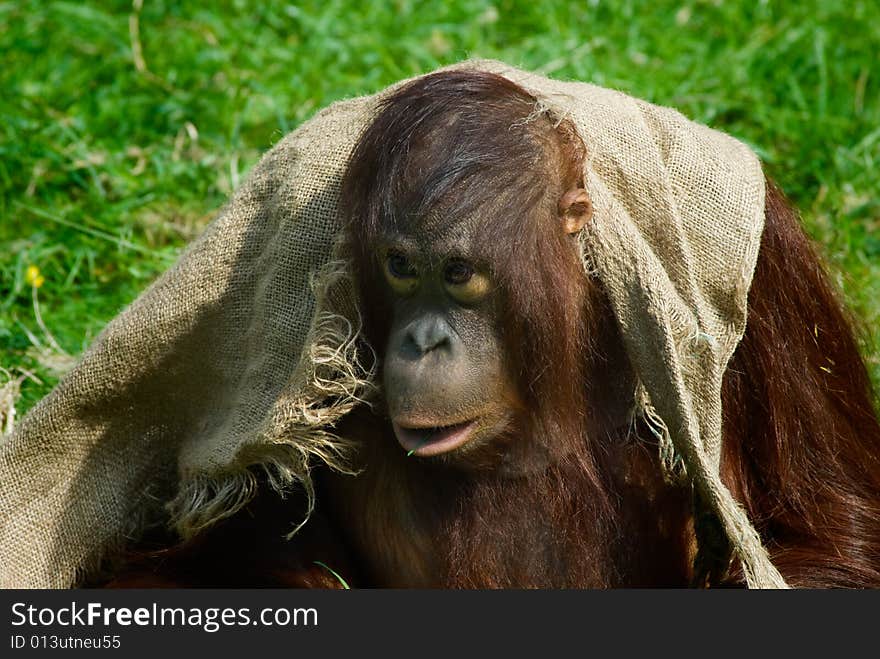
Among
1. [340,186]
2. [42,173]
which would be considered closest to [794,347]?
[340,186]

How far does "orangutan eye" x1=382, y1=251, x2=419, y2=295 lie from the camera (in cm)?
260

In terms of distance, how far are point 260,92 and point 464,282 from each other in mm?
2440

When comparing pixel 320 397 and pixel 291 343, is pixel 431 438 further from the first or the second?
pixel 291 343

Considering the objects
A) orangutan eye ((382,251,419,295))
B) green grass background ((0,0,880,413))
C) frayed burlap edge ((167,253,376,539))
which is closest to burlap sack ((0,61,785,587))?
frayed burlap edge ((167,253,376,539))

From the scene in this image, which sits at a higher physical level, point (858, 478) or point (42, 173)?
point (858, 478)

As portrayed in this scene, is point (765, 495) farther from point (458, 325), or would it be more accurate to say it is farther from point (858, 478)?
point (458, 325)

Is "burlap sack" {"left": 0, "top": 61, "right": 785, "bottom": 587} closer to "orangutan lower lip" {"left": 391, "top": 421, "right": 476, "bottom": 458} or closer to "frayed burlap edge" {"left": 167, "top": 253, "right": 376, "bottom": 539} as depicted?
"frayed burlap edge" {"left": 167, "top": 253, "right": 376, "bottom": 539}

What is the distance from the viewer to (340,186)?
2842 millimetres

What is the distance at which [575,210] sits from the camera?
8.71 feet

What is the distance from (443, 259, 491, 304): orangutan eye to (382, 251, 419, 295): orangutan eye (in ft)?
0.20

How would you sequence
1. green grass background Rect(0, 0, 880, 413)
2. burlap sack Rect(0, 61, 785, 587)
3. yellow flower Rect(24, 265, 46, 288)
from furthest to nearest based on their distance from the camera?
green grass background Rect(0, 0, 880, 413), yellow flower Rect(24, 265, 46, 288), burlap sack Rect(0, 61, 785, 587)

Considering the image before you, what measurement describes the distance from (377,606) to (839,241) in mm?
2328

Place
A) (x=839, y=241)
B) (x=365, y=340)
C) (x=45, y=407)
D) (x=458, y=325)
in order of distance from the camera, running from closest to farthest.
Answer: (x=458, y=325), (x=365, y=340), (x=45, y=407), (x=839, y=241)

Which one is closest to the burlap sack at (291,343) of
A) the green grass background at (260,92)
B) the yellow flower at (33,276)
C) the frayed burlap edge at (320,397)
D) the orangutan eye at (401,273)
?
the frayed burlap edge at (320,397)
